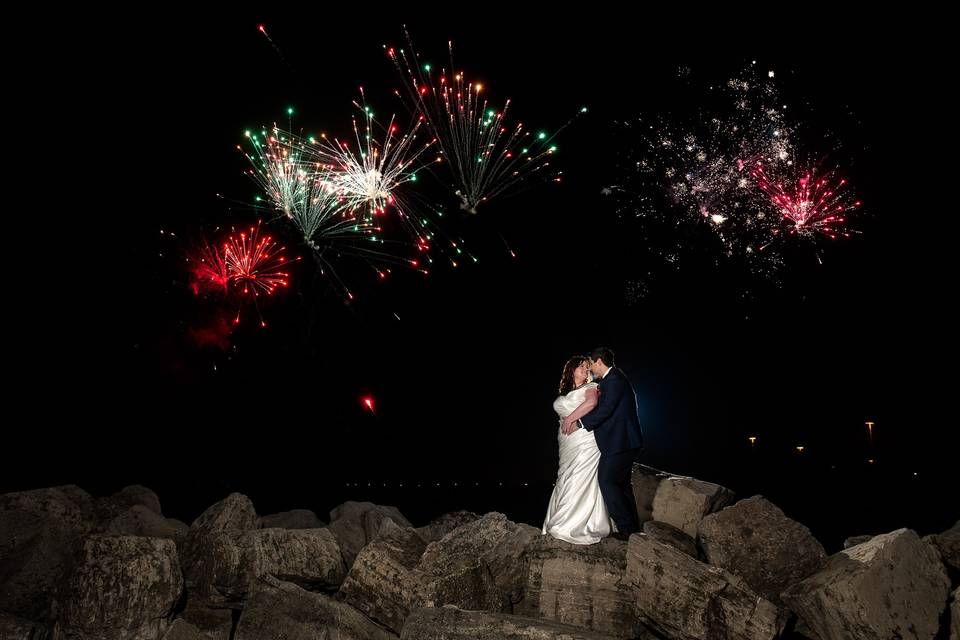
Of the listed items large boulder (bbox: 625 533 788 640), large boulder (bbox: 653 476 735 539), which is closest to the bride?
large boulder (bbox: 653 476 735 539)

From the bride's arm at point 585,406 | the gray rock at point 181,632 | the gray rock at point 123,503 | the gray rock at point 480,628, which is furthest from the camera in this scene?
the gray rock at point 123,503

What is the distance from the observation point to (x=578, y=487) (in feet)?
18.2

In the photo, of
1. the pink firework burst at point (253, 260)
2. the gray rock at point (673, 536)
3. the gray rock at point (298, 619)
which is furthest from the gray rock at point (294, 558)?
the pink firework burst at point (253, 260)

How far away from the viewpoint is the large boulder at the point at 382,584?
4828 millimetres

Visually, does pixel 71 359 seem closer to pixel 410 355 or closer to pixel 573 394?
pixel 410 355

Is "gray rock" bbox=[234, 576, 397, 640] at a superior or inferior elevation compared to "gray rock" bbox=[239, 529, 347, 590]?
inferior

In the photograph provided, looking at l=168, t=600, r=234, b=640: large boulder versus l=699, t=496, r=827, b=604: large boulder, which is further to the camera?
l=168, t=600, r=234, b=640: large boulder

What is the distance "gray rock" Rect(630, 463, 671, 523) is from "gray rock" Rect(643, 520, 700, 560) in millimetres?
433

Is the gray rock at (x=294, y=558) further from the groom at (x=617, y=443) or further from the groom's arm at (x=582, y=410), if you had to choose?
the groom at (x=617, y=443)

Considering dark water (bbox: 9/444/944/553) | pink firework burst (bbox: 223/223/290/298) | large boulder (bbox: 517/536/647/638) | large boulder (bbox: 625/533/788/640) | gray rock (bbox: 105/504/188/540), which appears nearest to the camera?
large boulder (bbox: 625/533/788/640)

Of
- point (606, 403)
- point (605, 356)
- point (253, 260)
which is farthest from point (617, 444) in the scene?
point (253, 260)

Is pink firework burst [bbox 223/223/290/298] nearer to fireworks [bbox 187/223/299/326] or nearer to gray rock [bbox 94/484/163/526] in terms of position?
fireworks [bbox 187/223/299/326]

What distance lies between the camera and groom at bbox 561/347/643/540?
552cm

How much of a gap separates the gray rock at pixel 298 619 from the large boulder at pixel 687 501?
2.66 m
